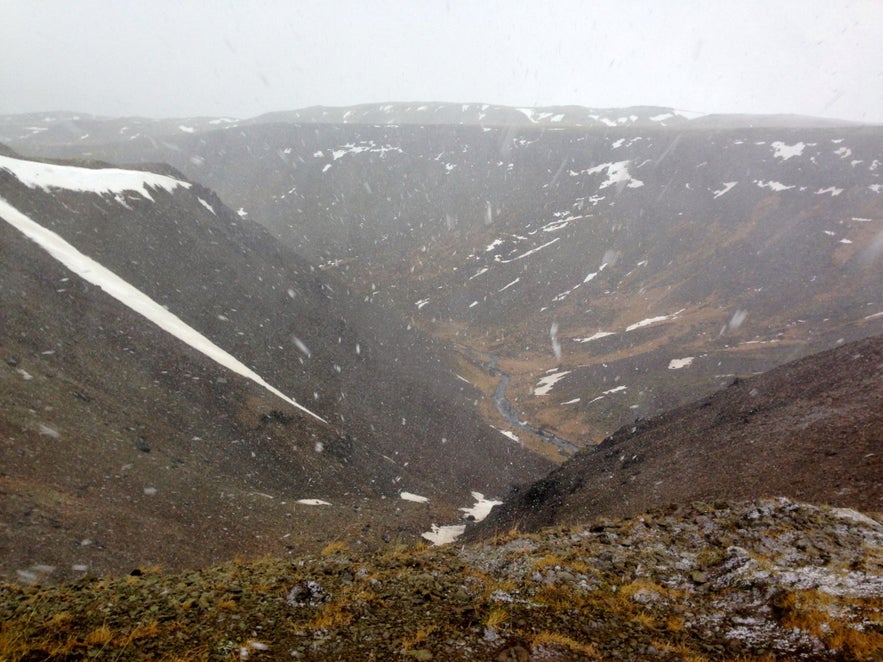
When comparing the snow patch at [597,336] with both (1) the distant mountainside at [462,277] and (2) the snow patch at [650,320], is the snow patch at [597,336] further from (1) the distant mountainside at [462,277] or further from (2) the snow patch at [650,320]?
(2) the snow patch at [650,320]

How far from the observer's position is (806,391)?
955 inches

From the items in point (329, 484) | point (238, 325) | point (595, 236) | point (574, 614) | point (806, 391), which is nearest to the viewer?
point (574, 614)

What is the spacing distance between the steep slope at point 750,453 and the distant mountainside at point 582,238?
28537 millimetres

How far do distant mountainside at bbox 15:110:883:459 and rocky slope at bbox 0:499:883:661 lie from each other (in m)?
47.2

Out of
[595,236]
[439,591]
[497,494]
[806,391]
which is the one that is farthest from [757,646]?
[595,236]

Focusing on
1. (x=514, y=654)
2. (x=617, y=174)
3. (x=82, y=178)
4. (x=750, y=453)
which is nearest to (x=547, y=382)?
(x=750, y=453)

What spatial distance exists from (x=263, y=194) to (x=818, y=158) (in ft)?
543

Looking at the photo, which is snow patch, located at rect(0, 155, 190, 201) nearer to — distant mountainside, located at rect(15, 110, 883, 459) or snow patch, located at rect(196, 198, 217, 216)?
snow patch, located at rect(196, 198, 217, 216)

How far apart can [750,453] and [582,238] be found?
105m

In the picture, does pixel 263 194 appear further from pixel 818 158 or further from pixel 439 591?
pixel 439 591

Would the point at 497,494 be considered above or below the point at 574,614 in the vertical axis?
below

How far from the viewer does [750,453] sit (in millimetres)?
20109

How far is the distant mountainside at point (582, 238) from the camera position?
71312 mm

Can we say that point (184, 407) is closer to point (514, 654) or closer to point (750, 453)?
point (514, 654)
